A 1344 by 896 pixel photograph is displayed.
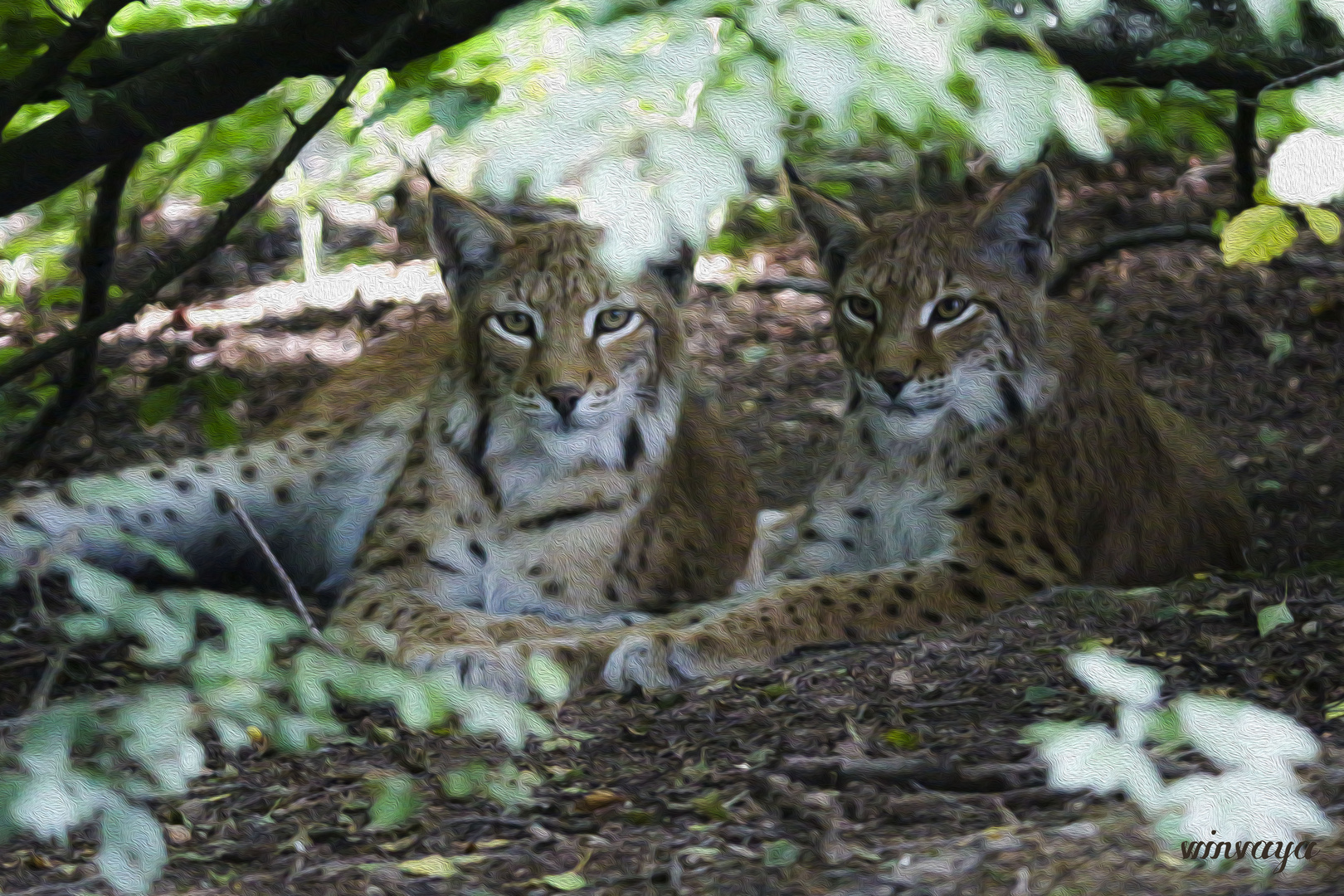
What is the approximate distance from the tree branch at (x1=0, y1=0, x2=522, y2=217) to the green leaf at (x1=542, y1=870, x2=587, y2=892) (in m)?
1.60

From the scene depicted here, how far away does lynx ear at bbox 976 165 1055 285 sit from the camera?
3918mm

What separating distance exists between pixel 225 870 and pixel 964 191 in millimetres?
4066

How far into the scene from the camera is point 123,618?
75.0 inches

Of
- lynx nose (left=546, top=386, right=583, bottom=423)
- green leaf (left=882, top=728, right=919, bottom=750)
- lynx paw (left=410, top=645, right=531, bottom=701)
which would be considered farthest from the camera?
lynx nose (left=546, top=386, right=583, bottom=423)

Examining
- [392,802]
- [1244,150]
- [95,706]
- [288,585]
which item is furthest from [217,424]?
[1244,150]

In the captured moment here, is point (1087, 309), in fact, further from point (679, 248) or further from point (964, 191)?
point (679, 248)

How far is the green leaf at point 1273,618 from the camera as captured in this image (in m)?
3.52

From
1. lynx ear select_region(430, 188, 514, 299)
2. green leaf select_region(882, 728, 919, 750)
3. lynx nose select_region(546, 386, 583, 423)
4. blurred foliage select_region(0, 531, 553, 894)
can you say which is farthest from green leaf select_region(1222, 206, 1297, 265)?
lynx ear select_region(430, 188, 514, 299)

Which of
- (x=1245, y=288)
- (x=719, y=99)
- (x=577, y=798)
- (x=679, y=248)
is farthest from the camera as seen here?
(x=1245, y=288)

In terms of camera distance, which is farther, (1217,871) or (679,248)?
(679,248)

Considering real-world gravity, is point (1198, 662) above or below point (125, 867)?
below

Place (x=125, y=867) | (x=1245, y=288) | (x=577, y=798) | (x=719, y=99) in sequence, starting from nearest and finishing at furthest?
(x=719, y=99), (x=125, y=867), (x=577, y=798), (x=1245, y=288)

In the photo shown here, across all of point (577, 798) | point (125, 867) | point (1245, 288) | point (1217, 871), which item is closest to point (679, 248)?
point (577, 798)

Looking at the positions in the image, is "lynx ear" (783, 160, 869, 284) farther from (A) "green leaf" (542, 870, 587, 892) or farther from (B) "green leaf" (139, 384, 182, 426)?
(A) "green leaf" (542, 870, 587, 892)
